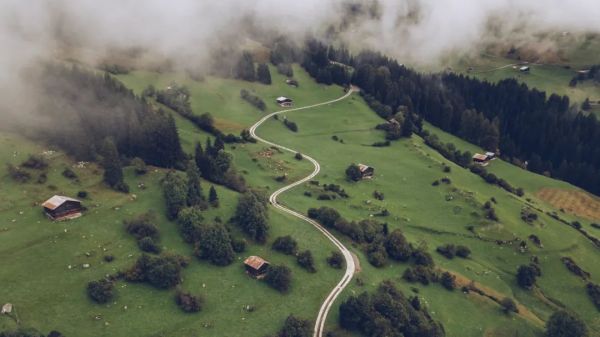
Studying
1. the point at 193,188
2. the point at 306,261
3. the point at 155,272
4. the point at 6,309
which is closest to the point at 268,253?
the point at 306,261

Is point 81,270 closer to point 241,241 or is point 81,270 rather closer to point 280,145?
point 241,241

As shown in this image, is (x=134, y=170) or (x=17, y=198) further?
(x=134, y=170)

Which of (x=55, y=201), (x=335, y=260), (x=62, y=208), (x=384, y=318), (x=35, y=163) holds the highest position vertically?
(x=35, y=163)

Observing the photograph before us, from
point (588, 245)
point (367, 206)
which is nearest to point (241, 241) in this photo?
point (367, 206)

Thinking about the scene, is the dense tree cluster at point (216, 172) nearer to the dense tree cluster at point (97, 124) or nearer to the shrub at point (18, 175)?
the dense tree cluster at point (97, 124)

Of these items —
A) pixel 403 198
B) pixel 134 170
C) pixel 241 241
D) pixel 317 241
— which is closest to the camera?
pixel 241 241

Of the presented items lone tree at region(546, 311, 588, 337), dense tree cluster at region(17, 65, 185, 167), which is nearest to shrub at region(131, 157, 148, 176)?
dense tree cluster at region(17, 65, 185, 167)

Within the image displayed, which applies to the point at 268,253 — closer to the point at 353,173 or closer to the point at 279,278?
the point at 279,278
